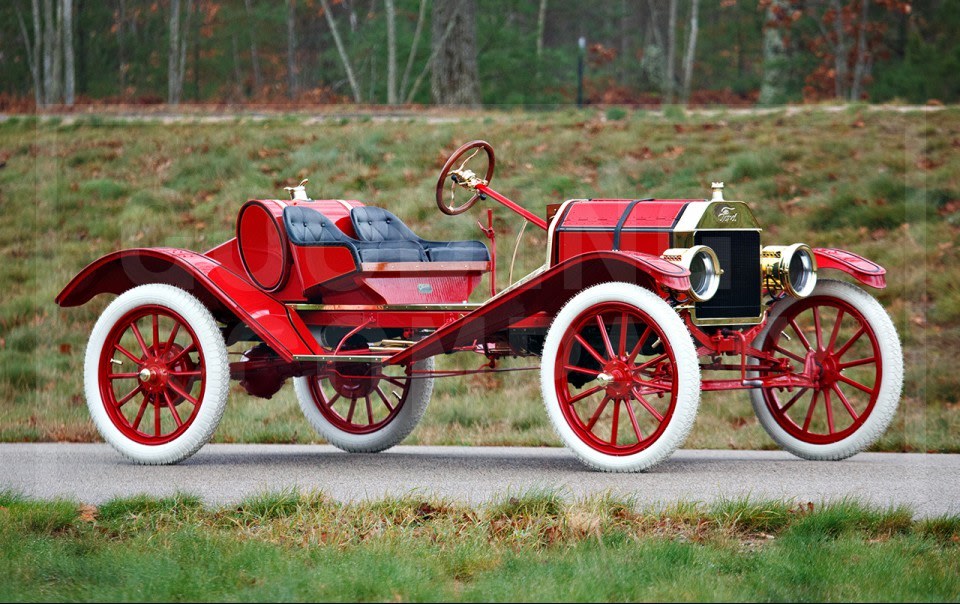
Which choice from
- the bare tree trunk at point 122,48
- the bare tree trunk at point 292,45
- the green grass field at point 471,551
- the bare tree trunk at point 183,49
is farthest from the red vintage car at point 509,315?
the bare tree trunk at point 292,45

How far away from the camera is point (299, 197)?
8227mm

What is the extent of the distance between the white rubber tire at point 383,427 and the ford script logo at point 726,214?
2.38m

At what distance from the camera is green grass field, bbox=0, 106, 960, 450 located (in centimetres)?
1020

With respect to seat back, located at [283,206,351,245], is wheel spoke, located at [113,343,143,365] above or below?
below

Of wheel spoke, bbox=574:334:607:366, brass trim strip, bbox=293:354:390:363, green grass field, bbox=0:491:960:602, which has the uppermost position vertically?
wheel spoke, bbox=574:334:607:366

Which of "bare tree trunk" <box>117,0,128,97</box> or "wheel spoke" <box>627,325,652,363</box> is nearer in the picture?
"wheel spoke" <box>627,325,652,363</box>

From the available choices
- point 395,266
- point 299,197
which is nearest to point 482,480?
point 395,266

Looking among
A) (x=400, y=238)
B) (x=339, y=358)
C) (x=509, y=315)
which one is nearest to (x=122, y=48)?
(x=400, y=238)

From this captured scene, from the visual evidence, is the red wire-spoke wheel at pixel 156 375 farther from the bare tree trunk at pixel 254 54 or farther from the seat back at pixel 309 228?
the bare tree trunk at pixel 254 54

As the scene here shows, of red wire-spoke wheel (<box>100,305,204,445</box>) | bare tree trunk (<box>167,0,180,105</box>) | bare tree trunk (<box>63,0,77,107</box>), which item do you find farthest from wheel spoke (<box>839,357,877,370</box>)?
bare tree trunk (<box>167,0,180,105</box>)

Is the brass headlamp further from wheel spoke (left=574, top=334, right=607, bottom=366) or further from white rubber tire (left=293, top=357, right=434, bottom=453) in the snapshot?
white rubber tire (left=293, top=357, right=434, bottom=453)

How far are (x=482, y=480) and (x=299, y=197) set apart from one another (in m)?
2.61

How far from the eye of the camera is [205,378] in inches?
292

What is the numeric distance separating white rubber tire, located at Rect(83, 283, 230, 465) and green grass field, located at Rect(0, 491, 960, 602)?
5.65ft
